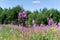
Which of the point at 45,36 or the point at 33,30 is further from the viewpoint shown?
the point at 33,30

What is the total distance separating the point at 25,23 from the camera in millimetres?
2340

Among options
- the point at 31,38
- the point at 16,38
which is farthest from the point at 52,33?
the point at 16,38

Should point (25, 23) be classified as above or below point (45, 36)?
above

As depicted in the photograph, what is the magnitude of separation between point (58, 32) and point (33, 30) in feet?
1.92

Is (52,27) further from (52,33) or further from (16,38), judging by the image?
(16,38)

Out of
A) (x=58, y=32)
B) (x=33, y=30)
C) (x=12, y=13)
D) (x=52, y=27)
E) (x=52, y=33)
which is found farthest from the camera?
(x=12, y=13)

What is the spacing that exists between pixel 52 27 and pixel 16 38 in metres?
0.65

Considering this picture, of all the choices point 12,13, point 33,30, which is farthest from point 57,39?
point 12,13

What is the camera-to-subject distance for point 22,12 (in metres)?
2.44

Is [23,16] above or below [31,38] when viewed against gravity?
above

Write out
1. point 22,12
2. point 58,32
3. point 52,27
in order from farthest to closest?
point 58,32, point 52,27, point 22,12

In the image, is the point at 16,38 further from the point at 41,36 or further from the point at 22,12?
the point at 22,12

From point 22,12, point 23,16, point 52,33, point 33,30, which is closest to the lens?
point 23,16

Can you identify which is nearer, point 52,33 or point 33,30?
point 52,33
